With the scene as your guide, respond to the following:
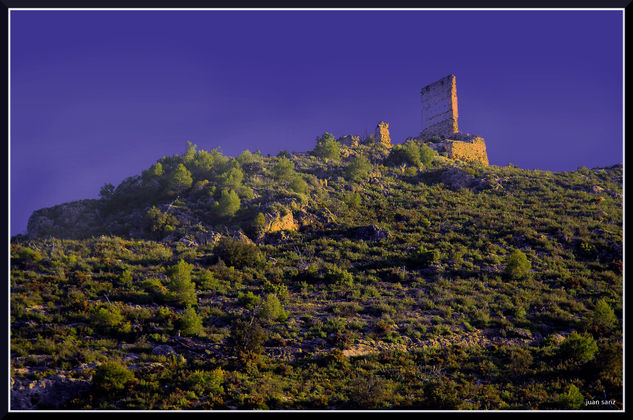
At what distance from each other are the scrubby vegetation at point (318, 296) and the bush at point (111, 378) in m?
0.05

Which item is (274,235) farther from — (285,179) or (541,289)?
(541,289)

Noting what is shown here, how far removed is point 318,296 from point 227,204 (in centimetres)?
1362

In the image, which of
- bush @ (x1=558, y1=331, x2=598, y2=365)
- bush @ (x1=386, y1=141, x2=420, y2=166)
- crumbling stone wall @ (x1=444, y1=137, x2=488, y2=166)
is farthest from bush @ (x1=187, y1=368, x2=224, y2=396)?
crumbling stone wall @ (x1=444, y1=137, x2=488, y2=166)

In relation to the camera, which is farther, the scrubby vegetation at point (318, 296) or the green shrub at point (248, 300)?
the green shrub at point (248, 300)

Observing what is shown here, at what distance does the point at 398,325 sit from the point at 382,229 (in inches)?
500

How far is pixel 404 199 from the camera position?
124 feet

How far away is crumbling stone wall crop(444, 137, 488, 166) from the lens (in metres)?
51.4

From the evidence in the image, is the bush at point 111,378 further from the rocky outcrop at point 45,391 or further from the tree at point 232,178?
the tree at point 232,178

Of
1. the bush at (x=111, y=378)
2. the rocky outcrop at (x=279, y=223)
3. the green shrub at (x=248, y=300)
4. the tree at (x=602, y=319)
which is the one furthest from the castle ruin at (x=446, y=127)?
the bush at (x=111, y=378)

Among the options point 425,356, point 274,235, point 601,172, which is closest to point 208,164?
point 274,235

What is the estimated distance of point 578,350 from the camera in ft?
47.0

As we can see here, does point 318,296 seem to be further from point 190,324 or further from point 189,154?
point 189,154

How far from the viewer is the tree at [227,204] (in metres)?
30.6
